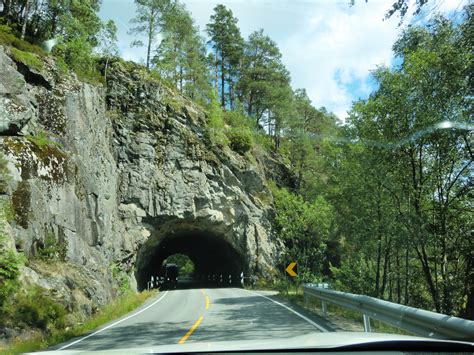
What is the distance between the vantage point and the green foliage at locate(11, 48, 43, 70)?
2003 cm

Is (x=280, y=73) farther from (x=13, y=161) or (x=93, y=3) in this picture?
(x=13, y=161)

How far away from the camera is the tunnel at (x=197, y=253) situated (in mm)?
33750

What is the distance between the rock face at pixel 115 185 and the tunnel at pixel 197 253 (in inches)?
9.2

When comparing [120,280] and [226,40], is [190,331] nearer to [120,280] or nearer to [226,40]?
[120,280]

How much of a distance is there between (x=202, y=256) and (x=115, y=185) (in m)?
26.2

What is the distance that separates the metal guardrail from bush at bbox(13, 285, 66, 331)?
795cm

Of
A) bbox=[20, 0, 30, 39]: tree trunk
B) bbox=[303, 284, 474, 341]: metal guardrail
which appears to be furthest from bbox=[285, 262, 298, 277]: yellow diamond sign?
bbox=[20, 0, 30, 39]: tree trunk

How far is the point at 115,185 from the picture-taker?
89.6ft

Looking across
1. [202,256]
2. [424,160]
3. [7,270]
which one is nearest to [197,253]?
[202,256]

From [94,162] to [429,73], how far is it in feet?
57.5

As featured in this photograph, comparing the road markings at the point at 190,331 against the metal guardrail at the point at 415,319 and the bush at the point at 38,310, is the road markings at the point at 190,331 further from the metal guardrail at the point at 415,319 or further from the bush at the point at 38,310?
the bush at the point at 38,310

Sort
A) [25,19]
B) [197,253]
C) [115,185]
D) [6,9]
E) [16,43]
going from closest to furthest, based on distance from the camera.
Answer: [16,43]
[25,19]
[6,9]
[115,185]
[197,253]

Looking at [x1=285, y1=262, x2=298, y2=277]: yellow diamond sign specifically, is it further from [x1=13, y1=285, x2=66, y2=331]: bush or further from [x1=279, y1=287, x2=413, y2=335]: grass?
[x1=13, y1=285, x2=66, y2=331]: bush

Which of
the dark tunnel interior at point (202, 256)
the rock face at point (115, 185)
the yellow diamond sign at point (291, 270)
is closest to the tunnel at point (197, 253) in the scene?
the dark tunnel interior at point (202, 256)
